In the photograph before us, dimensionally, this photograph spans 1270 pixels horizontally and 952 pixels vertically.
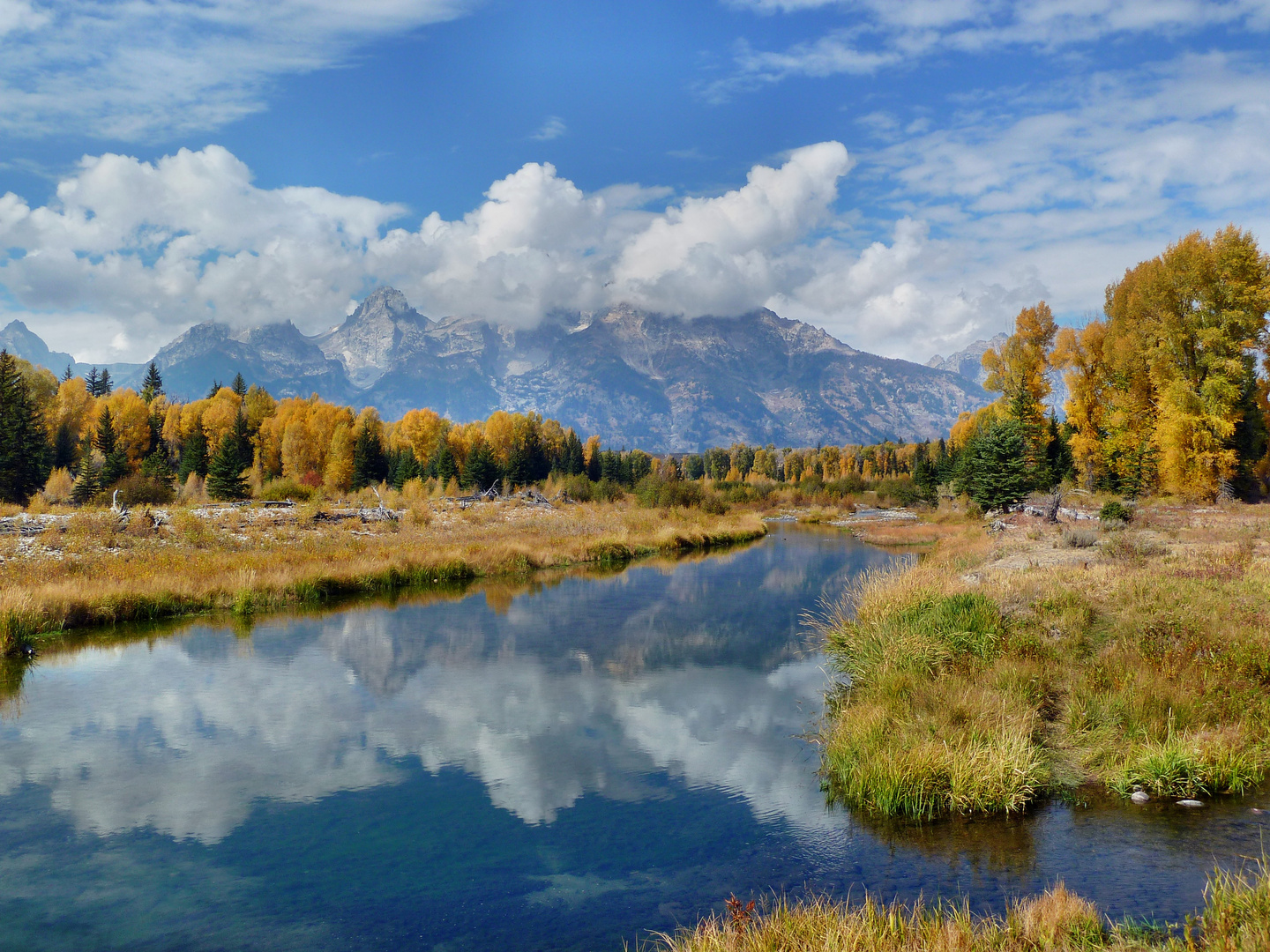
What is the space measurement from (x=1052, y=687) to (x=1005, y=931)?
296 inches

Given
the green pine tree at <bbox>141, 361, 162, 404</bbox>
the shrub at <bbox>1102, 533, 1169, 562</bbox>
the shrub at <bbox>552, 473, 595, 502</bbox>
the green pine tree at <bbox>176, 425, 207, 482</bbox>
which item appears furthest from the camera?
the green pine tree at <bbox>141, 361, 162, 404</bbox>

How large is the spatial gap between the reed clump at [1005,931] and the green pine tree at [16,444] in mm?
55979

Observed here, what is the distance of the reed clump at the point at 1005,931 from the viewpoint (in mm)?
5680

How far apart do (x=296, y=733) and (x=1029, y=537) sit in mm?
26811

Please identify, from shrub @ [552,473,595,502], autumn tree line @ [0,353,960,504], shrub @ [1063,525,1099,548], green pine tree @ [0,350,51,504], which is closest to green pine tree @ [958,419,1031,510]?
shrub @ [1063,525,1099,548]

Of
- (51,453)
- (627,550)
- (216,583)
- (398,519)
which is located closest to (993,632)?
(216,583)

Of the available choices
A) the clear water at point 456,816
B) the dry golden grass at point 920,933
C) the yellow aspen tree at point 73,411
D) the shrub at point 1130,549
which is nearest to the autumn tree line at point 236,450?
the yellow aspen tree at point 73,411

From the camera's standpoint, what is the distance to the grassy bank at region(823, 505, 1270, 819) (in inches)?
387

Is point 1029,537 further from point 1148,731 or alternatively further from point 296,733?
point 296,733

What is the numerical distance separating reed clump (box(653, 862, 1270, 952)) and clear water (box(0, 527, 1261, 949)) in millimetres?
1169

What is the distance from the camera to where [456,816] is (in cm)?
1012

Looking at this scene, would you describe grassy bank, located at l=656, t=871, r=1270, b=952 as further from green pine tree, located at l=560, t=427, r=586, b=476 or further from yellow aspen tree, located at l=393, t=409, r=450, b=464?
green pine tree, located at l=560, t=427, r=586, b=476

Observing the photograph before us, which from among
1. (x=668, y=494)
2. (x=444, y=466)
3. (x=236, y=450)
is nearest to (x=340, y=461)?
(x=444, y=466)

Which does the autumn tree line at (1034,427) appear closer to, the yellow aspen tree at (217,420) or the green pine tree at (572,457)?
the yellow aspen tree at (217,420)
